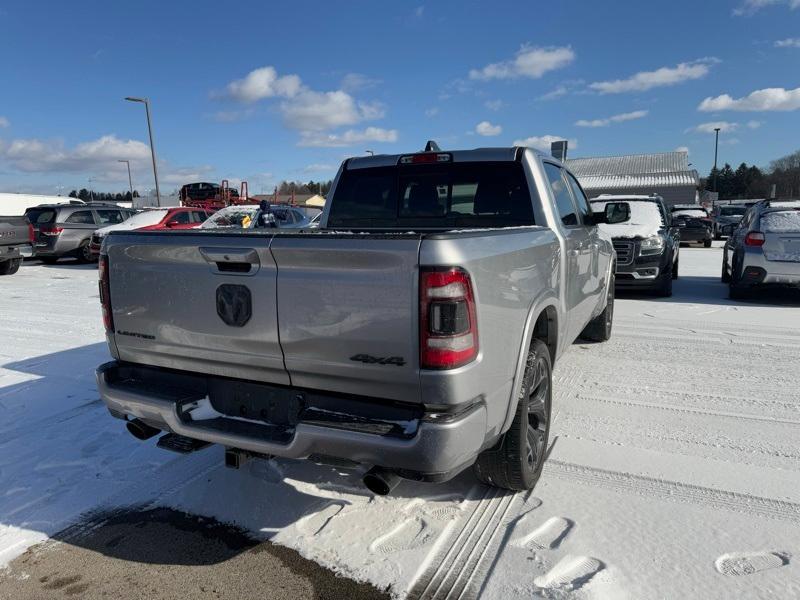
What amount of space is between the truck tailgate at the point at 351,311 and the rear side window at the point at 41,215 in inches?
624

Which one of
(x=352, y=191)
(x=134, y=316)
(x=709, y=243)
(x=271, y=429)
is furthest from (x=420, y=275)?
(x=709, y=243)

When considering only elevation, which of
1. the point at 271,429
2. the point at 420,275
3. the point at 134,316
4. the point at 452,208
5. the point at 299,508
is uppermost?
the point at 452,208

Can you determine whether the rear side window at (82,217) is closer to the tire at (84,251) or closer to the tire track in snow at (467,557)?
the tire at (84,251)

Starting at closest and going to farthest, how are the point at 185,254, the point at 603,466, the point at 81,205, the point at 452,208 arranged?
the point at 185,254
the point at 603,466
the point at 452,208
the point at 81,205

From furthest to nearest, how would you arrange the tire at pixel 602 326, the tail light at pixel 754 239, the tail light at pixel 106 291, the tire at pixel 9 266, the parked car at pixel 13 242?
→ the tire at pixel 9 266 → the parked car at pixel 13 242 → the tail light at pixel 754 239 → the tire at pixel 602 326 → the tail light at pixel 106 291

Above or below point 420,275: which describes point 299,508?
below

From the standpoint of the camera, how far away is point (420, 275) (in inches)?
88.3

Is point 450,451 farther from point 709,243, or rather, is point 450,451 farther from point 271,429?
point 709,243

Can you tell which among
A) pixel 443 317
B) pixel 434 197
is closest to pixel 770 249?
pixel 434 197

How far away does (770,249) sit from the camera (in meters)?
8.45

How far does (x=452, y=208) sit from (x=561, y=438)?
182 centimetres

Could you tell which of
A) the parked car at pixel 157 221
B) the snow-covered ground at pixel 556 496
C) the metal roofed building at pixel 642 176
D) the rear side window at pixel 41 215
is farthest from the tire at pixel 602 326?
the metal roofed building at pixel 642 176

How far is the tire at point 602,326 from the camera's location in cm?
627

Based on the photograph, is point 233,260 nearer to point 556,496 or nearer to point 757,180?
point 556,496
